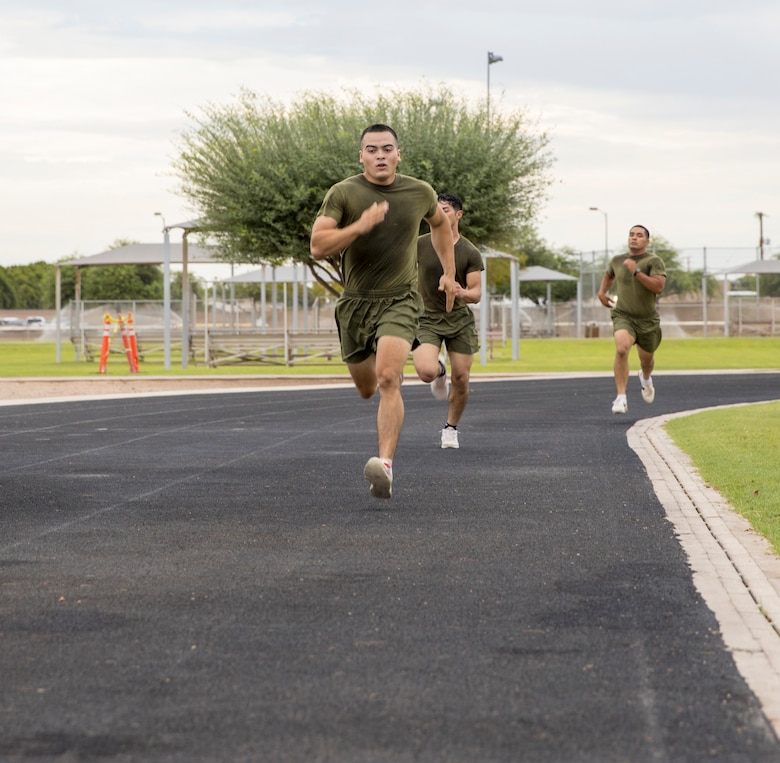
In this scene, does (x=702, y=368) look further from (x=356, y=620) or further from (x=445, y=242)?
(x=356, y=620)

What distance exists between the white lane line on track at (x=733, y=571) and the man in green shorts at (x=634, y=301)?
488 centimetres

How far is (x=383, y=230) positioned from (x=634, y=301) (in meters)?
7.23

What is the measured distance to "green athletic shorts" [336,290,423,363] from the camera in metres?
8.49

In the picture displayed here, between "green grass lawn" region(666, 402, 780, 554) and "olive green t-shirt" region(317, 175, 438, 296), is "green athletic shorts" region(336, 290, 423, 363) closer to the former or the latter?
"olive green t-shirt" region(317, 175, 438, 296)

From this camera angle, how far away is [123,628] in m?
4.87

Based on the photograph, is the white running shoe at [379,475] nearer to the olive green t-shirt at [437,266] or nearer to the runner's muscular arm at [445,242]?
the runner's muscular arm at [445,242]

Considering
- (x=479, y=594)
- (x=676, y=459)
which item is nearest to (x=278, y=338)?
(x=676, y=459)

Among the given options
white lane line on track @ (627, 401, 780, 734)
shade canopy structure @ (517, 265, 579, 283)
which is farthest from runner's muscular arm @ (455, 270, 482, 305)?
shade canopy structure @ (517, 265, 579, 283)

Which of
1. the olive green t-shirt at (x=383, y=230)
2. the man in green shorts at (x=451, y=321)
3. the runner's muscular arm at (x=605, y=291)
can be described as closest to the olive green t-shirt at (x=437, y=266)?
the man in green shorts at (x=451, y=321)

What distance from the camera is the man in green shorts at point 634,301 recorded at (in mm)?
14773

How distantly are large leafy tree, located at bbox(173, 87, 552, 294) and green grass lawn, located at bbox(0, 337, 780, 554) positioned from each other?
3073 mm

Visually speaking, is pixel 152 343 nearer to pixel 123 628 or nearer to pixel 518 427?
pixel 518 427

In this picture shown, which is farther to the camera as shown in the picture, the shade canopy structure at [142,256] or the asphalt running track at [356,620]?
the shade canopy structure at [142,256]

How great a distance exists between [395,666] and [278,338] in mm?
29396
